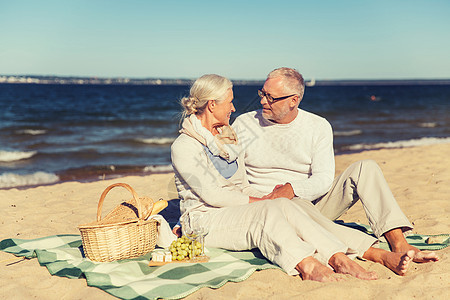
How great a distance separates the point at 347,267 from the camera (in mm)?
3439

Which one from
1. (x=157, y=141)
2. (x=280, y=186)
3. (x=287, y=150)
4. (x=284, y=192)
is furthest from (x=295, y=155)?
(x=157, y=141)

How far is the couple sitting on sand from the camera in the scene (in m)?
3.52

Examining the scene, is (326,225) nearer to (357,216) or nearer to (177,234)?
(177,234)

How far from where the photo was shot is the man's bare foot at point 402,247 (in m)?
3.76

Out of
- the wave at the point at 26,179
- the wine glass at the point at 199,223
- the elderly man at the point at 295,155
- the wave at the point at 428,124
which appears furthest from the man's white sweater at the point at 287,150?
the wave at the point at 428,124

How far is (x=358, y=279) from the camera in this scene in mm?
3359

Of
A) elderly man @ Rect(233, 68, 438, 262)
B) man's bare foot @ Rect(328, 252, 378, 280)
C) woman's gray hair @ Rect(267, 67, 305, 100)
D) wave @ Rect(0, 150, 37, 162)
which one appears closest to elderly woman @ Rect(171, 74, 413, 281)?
man's bare foot @ Rect(328, 252, 378, 280)

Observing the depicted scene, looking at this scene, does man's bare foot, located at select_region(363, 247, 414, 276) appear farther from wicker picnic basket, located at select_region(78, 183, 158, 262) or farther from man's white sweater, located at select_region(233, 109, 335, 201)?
wicker picnic basket, located at select_region(78, 183, 158, 262)

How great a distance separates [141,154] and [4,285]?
9775 millimetres

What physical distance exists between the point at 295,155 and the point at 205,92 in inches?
46.4

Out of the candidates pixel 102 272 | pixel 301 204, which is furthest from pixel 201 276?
pixel 301 204

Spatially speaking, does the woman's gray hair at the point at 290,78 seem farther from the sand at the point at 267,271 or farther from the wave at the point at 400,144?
the wave at the point at 400,144

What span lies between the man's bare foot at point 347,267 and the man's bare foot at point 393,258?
30cm

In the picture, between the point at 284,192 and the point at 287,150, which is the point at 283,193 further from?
the point at 287,150
